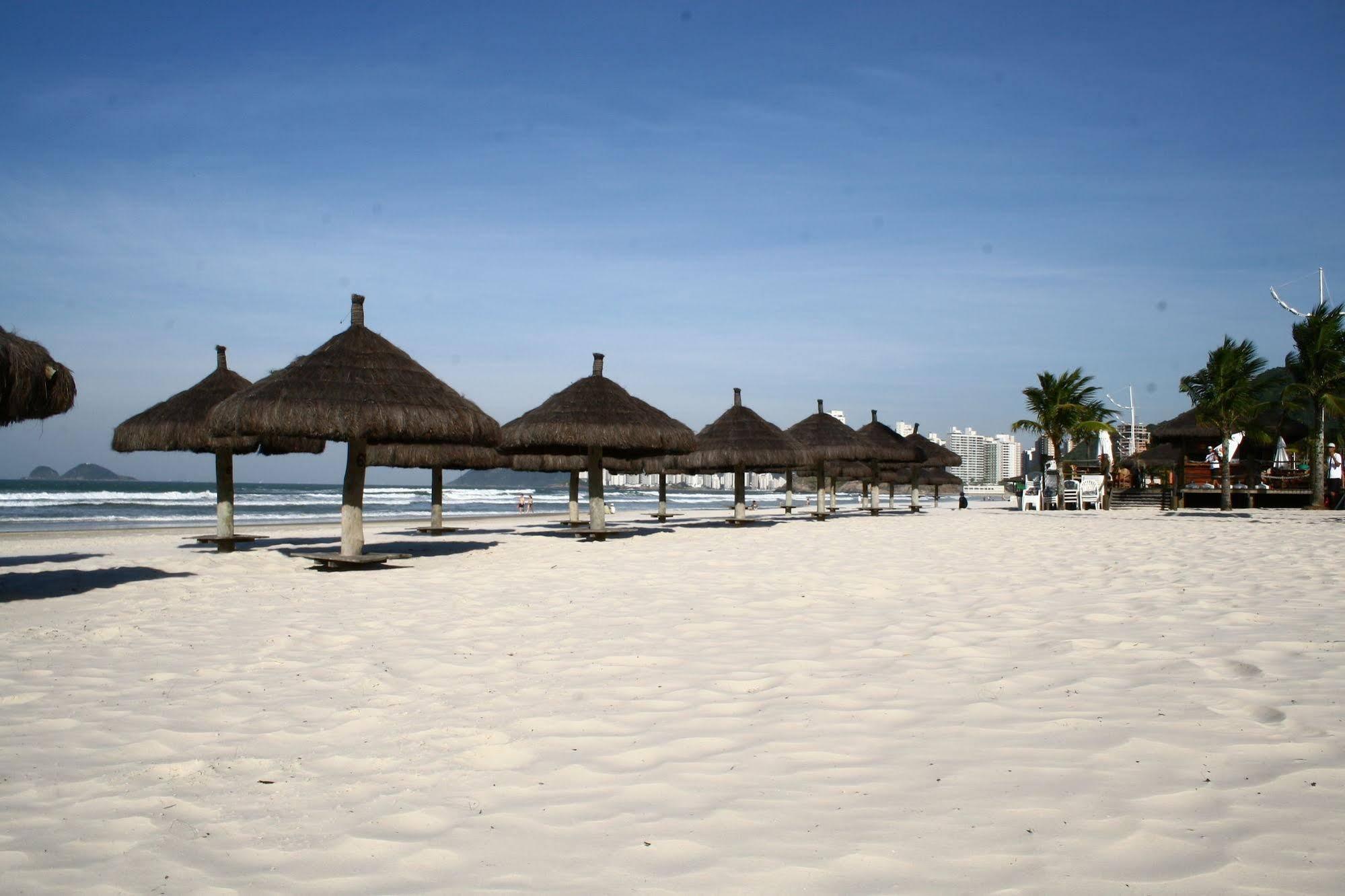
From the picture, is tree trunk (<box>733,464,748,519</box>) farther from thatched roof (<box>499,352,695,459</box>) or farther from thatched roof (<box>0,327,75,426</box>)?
thatched roof (<box>0,327,75,426</box>)

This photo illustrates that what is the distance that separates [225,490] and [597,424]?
16.6ft

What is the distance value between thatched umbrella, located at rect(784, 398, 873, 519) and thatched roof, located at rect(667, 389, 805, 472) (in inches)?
70.4

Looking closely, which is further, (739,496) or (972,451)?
(972,451)

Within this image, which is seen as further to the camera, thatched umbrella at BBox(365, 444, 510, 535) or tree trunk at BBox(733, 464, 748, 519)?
tree trunk at BBox(733, 464, 748, 519)

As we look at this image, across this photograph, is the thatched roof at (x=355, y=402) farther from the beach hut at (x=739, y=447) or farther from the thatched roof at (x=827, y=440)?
the thatched roof at (x=827, y=440)

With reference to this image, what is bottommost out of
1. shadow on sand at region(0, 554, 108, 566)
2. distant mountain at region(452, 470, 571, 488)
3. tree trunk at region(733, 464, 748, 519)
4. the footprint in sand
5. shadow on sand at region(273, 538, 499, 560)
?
distant mountain at region(452, 470, 571, 488)

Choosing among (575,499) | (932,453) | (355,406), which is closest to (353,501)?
(355,406)

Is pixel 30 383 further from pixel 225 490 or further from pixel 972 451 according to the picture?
pixel 972 451

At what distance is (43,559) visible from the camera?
11.0 m

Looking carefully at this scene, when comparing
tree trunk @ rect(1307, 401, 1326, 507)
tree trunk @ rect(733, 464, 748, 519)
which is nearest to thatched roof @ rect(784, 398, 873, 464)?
tree trunk @ rect(733, 464, 748, 519)

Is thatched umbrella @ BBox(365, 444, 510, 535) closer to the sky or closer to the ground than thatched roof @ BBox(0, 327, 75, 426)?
closer to the ground

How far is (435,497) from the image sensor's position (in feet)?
60.4

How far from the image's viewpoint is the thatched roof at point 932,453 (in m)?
26.9

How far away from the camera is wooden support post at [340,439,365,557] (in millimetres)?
9594
